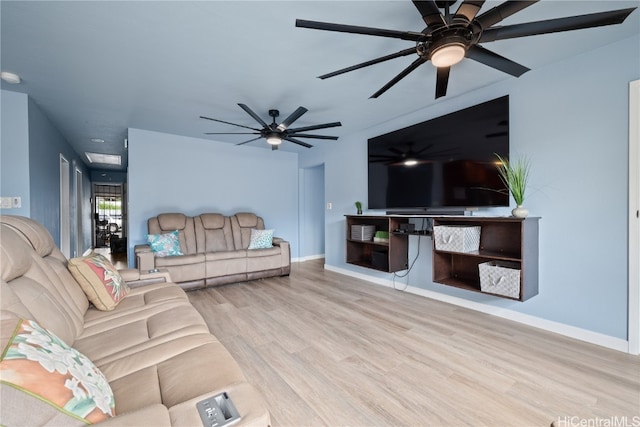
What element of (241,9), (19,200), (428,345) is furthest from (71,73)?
(428,345)

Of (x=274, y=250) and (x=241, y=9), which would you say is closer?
(x=241, y=9)

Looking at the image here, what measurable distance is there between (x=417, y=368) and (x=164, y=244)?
3.52m

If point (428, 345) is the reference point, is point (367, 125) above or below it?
above

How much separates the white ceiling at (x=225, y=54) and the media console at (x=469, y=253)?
4.69 feet

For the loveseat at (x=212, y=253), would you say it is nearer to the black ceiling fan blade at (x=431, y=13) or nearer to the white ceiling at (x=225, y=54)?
the white ceiling at (x=225, y=54)

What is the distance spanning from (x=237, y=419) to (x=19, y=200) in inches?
149

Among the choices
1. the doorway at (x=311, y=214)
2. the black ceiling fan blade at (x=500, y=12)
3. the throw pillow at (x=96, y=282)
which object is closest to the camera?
the black ceiling fan blade at (x=500, y=12)

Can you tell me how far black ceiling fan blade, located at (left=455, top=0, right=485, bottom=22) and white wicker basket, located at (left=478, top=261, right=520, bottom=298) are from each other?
199 centimetres

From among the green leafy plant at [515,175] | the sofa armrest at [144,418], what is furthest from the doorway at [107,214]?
the green leafy plant at [515,175]

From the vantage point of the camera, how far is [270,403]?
1531 mm

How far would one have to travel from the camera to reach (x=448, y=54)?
1594 millimetres

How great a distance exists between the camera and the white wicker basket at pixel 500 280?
2324 mm

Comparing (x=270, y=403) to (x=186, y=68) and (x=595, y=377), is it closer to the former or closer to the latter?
(x=595, y=377)

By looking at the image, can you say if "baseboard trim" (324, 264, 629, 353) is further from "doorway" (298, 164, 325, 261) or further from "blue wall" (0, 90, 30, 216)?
"blue wall" (0, 90, 30, 216)
